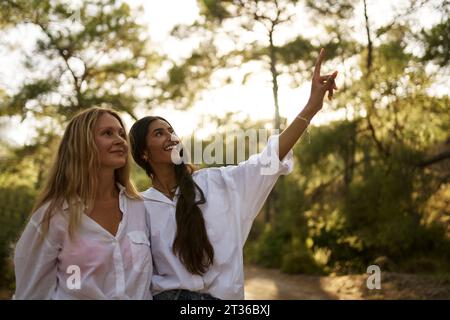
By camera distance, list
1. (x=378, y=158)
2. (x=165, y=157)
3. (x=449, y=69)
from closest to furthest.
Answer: (x=165, y=157), (x=449, y=69), (x=378, y=158)

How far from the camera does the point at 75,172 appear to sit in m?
2.20

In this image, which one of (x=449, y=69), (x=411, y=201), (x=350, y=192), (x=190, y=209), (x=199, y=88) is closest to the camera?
(x=190, y=209)

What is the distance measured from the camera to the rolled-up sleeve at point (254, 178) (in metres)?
2.43

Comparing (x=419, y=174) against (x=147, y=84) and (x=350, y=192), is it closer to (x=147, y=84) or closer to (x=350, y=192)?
(x=350, y=192)

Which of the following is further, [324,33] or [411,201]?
[324,33]

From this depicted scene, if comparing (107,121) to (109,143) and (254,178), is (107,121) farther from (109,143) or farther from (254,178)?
(254,178)

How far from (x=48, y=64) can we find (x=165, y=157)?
10998mm

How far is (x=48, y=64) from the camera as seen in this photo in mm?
12648

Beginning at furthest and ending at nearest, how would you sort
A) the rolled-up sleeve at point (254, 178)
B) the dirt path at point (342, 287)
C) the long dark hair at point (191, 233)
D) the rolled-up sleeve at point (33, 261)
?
the dirt path at point (342, 287)
the rolled-up sleeve at point (254, 178)
the long dark hair at point (191, 233)
the rolled-up sleeve at point (33, 261)

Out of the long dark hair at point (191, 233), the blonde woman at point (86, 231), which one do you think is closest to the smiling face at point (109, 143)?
the blonde woman at point (86, 231)

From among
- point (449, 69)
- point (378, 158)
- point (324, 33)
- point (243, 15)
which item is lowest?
point (378, 158)

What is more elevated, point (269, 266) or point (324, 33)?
point (324, 33)

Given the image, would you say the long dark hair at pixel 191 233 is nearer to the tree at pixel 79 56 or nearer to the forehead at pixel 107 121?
the forehead at pixel 107 121

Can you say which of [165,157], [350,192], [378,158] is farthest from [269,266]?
[165,157]
